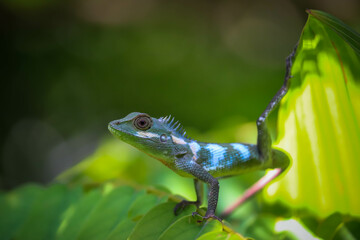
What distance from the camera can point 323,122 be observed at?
146 centimetres

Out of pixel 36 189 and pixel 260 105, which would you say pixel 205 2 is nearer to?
pixel 260 105

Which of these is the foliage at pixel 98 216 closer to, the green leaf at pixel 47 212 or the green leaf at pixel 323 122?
the green leaf at pixel 47 212

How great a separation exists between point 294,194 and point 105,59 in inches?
236

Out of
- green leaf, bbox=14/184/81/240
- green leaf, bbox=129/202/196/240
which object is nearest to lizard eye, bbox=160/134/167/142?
green leaf, bbox=129/202/196/240

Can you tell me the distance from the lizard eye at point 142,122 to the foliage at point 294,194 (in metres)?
0.33

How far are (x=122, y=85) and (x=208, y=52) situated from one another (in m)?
1.86

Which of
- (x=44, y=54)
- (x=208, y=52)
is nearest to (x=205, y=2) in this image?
(x=208, y=52)

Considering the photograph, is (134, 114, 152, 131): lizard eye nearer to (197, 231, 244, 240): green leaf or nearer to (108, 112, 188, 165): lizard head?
(108, 112, 188, 165): lizard head

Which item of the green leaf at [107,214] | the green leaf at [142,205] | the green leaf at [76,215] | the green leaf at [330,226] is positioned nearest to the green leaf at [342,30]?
the green leaf at [330,226]

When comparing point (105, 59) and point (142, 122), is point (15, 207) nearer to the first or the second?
point (142, 122)

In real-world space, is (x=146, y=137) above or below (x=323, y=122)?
below

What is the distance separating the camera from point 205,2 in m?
7.07

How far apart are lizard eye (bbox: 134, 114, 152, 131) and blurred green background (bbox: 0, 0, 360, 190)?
4.19 metres

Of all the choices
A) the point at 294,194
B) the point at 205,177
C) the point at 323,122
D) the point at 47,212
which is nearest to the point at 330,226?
the point at 294,194
